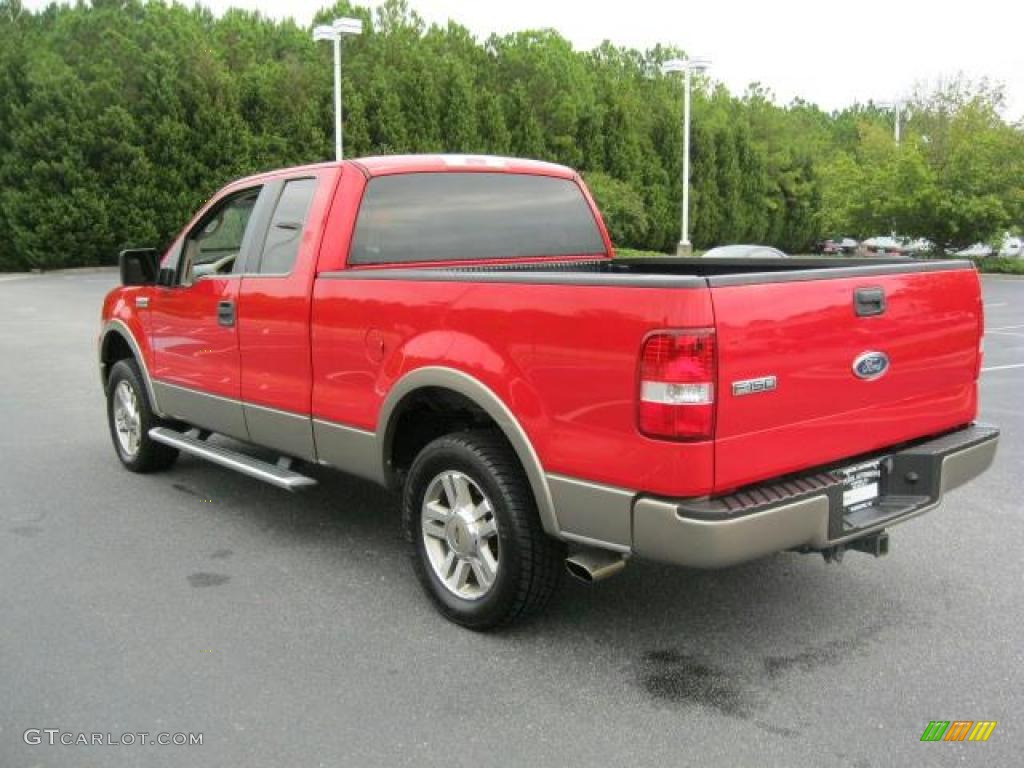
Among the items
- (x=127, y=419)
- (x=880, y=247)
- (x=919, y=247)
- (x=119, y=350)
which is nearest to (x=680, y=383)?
(x=127, y=419)

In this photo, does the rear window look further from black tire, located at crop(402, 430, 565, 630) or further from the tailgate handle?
the tailgate handle

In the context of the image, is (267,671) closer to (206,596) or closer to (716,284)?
(206,596)

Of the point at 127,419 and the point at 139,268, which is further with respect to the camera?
the point at 127,419

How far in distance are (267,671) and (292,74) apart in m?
39.0

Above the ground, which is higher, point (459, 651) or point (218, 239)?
point (218, 239)

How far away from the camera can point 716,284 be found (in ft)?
10.2

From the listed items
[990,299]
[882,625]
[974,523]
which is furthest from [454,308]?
[990,299]

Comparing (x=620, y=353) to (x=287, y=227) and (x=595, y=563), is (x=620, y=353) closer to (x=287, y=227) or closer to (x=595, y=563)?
(x=595, y=563)

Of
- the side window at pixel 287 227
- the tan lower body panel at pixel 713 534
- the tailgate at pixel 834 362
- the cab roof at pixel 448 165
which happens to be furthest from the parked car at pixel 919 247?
the tan lower body panel at pixel 713 534

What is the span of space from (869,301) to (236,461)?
10.7 ft

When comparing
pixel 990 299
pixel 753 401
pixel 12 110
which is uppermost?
pixel 12 110

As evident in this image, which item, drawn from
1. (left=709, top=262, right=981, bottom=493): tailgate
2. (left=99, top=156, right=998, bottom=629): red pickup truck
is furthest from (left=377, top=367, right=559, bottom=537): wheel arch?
(left=709, top=262, right=981, bottom=493): tailgate

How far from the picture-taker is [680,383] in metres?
3.10

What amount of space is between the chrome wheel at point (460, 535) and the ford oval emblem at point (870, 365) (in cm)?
146
